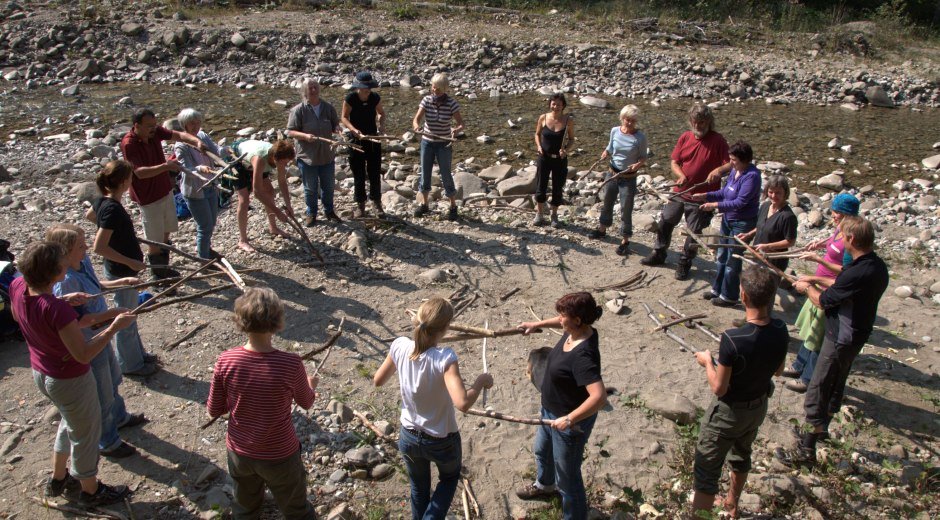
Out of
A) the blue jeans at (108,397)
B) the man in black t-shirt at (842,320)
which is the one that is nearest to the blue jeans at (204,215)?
the blue jeans at (108,397)

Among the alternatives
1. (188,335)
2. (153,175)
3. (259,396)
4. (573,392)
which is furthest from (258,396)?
(153,175)

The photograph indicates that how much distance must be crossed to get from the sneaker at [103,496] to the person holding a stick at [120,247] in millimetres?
1408

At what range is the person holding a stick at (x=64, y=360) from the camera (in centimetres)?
429

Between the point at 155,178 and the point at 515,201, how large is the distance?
212 inches

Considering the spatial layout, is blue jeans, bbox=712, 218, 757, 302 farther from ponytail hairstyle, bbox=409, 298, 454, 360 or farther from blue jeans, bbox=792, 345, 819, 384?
ponytail hairstyle, bbox=409, 298, 454, 360

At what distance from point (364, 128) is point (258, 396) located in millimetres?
5899

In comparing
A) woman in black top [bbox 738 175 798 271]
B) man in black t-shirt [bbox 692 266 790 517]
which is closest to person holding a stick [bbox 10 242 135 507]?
man in black t-shirt [bbox 692 266 790 517]

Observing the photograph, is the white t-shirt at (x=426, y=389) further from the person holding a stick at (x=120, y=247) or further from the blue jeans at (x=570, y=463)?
the person holding a stick at (x=120, y=247)

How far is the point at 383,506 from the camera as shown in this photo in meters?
5.12

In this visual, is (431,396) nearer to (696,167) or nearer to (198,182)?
(198,182)

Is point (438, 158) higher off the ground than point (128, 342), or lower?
higher

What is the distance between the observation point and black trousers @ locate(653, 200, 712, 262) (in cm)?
816

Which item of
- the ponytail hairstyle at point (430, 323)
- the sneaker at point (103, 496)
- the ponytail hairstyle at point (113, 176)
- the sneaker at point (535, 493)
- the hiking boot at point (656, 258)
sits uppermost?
the ponytail hairstyle at point (113, 176)

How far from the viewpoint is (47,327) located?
434cm
